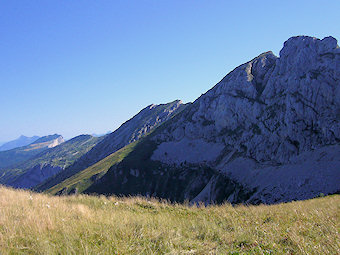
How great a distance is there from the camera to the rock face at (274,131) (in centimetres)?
5906

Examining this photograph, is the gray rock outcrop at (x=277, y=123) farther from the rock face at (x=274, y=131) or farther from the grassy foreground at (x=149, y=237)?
the grassy foreground at (x=149, y=237)

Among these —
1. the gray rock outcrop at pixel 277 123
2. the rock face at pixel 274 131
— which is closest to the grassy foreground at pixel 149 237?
the rock face at pixel 274 131

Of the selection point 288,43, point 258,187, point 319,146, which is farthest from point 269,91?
point 258,187

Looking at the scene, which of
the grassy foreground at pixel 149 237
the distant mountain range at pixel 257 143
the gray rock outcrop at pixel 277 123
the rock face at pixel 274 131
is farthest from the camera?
the gray rock outcrop at pixel 277 123

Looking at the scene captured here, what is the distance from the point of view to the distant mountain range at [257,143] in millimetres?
60122

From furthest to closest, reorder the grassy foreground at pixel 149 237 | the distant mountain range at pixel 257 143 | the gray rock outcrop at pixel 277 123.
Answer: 1. the gray rock outcrop at pixel 277 123
2. the distant mountain range at pixel 257 143
3. the grassy foreground at pixel 149 237

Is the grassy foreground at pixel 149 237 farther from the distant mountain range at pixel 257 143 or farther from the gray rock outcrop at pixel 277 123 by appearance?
the gray rock outcrop at pixel 277 123

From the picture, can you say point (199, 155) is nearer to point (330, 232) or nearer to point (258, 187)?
point (258, 187)

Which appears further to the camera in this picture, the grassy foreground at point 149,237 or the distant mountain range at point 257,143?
the distant mountain range at point 257,143

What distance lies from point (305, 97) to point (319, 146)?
667 inches

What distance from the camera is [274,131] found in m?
73.5

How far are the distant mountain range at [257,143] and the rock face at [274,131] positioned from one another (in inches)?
9.8

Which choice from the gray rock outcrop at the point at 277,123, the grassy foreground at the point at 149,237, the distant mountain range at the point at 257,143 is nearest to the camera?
the grassy foreground at the point at 149,237

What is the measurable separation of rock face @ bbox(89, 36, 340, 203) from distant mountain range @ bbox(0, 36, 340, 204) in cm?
25
